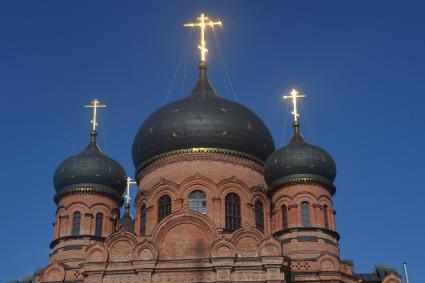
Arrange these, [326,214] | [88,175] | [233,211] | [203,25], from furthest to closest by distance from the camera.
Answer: [203,25]
[88,175]
[233,211]
[326,214]

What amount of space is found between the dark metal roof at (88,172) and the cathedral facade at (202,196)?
3 centimetres

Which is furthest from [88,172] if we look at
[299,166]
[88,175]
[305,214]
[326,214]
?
[326,214]

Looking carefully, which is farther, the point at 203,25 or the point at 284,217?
the point at 203,25

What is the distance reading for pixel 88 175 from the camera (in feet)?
80.6

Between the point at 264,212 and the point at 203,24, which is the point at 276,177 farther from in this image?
the point at 203,24

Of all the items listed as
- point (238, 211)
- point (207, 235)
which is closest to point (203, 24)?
point (238, 211)

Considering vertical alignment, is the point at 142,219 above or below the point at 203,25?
below

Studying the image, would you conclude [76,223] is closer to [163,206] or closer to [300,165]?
[163,206]

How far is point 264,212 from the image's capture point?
2372 cm

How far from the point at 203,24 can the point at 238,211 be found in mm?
7478

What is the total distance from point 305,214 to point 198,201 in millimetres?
3331

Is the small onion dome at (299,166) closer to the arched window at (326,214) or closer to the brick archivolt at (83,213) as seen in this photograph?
the arched window at (326,214)

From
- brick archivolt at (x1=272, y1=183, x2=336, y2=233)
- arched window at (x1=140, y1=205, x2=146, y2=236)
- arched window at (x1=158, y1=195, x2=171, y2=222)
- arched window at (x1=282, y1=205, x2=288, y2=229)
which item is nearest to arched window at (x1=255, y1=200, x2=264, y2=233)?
brick archivolt at (x1=272, y1=183, x2=336, y2=233)

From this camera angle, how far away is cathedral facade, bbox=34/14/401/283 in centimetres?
1986
